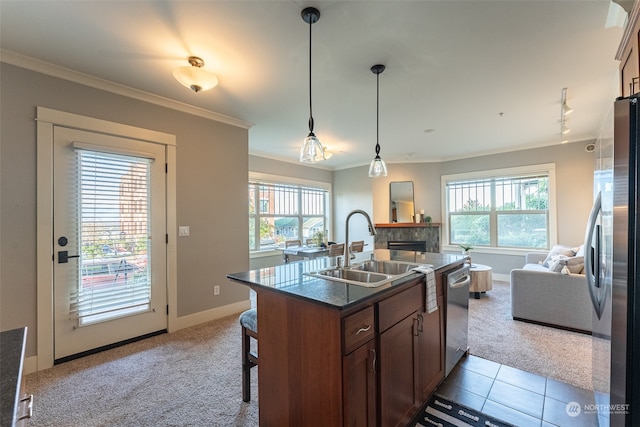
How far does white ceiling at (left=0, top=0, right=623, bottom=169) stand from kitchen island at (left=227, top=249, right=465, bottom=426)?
5.61ft

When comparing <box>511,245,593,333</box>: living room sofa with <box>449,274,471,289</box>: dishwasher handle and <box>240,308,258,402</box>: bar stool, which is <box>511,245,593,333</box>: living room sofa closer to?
<box>449,274,471,289</box>: dishwasher handle

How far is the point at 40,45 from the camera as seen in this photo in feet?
6.97

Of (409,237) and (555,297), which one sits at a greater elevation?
(409,237)

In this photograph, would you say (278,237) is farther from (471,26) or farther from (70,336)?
(471,26)

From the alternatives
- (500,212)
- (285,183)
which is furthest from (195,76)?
(500,212)

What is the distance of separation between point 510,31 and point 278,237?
491 cm

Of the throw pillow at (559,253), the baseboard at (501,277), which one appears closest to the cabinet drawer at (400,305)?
the throw pillow at (559,253)

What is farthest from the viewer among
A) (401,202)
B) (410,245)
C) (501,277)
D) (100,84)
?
(401,202)

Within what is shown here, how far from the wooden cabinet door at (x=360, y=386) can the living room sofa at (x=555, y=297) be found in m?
2.87

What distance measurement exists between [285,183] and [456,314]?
14.6 ft

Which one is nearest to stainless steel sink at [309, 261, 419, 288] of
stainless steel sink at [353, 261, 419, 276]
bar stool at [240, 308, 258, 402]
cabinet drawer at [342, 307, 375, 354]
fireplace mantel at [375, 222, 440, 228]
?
stainless steel sink at [353, 261, 419, 276]

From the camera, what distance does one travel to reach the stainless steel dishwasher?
210cm

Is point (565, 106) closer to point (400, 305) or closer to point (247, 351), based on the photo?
Answer: point (400, 305)

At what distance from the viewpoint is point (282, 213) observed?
6.02 m
